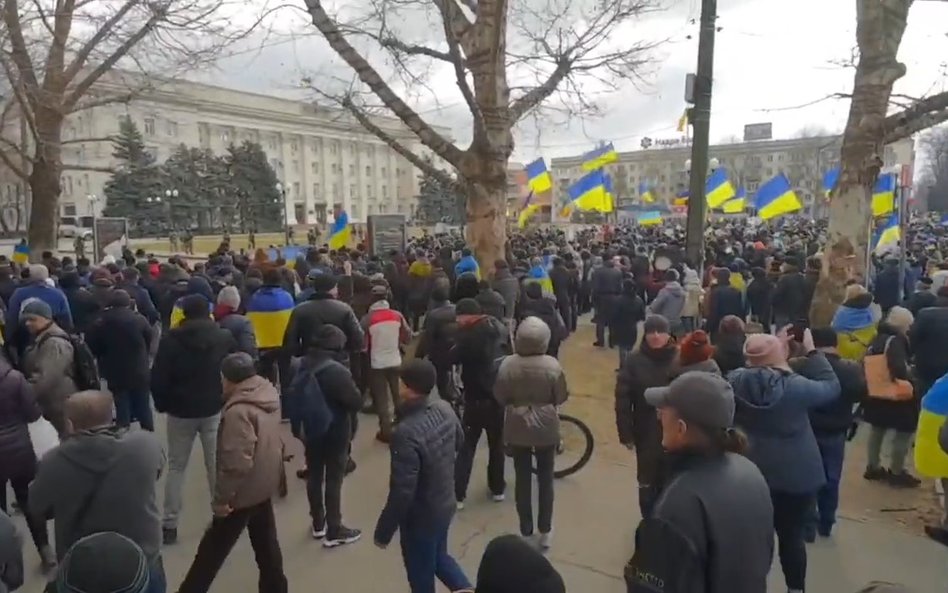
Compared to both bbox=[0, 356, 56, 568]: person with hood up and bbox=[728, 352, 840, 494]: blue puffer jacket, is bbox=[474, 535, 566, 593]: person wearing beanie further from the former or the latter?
bbox=[0, 356, 56, 568]: person with hood up

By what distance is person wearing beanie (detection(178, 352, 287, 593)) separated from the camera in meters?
3.85

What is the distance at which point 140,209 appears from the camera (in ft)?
160

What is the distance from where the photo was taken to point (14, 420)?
167 inches

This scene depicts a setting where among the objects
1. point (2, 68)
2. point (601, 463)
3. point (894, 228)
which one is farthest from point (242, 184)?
point (601, 463)

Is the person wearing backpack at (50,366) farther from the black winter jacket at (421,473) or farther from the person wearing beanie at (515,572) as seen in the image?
the person wearing beanie at (515,572)

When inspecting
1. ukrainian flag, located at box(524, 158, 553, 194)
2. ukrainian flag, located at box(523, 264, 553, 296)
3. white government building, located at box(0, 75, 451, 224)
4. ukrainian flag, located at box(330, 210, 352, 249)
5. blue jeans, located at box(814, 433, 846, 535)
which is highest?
white government building, located at box(0, 75, 451, 224)

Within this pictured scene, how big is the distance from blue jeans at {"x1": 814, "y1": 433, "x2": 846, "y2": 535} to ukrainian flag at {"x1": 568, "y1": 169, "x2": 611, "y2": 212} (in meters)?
18.5

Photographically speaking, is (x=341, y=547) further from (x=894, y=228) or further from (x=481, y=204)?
(x=894, y=228)

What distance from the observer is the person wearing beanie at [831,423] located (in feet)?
15.9

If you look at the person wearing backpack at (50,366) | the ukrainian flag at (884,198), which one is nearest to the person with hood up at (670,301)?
the person wearing backpack at (50,366)

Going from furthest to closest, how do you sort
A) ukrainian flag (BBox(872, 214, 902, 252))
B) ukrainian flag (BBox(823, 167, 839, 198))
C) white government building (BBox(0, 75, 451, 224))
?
white government building (BBox(0, 75, 451, 224)), ukrainian flag (BBox(872, 214, 902, 252)), ukrainian flag (BBox(823, 167, 839, 198))

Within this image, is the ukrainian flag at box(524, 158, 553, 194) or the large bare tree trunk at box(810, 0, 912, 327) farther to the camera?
the ukrainian flag at box(524, 158, 553, 194)

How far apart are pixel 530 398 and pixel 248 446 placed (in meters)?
1.82

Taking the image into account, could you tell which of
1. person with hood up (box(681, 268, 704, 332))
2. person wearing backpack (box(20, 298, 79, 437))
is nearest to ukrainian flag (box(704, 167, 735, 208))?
person with hood up (box(681, 268, 704, 332))
